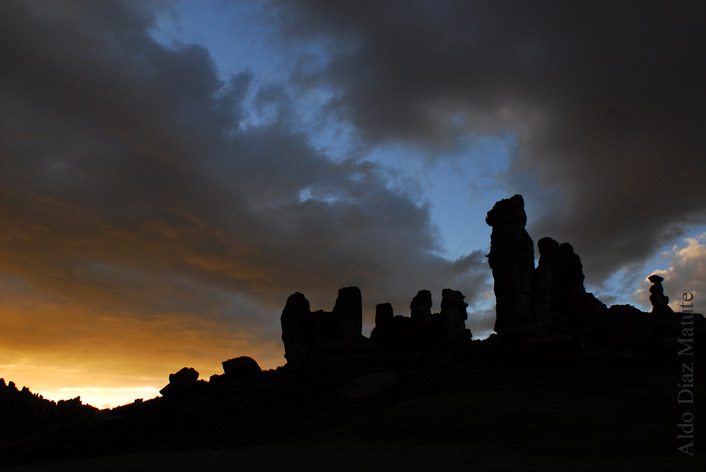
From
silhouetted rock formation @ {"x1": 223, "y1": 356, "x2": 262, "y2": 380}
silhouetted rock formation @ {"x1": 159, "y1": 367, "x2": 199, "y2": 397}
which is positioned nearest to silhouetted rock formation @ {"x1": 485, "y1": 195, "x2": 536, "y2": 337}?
silhouetted rock formation @ {"x1": 223, "y1": 356, "x2": 262, "y2": 380}

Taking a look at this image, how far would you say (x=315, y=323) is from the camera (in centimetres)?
5575

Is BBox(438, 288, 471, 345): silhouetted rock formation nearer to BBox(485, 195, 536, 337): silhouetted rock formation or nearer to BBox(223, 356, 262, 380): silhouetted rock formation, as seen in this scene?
BBox(485, 195, 536, 337): silhouetted rock formation

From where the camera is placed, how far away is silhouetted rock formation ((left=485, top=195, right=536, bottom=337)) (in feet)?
114

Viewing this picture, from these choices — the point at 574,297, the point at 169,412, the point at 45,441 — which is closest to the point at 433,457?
the point at 169,412

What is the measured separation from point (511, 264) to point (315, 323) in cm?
2644

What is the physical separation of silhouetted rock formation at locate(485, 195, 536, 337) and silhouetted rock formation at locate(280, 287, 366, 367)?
21.0 m

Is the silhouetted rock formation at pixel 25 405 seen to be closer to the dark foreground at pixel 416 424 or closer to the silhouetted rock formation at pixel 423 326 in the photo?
the silhouetted rock formation at pixel 423 326

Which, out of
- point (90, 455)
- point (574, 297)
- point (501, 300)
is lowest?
point (90, 455)

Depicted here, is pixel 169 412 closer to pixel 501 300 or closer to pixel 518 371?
pixel 518 371

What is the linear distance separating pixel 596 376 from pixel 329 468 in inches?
646

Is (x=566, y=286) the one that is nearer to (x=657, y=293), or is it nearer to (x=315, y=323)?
(x=657, y=293)

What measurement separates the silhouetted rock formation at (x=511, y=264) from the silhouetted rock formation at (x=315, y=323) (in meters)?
21.0

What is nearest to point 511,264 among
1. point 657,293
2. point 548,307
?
point 548,307

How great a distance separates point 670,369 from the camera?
22.8m
